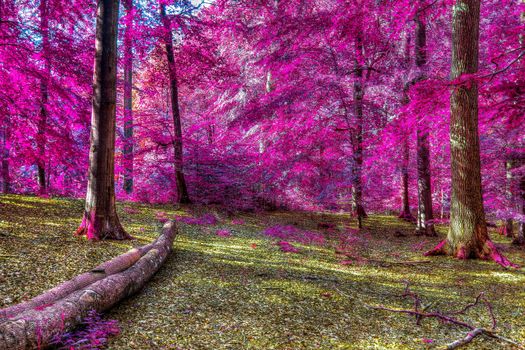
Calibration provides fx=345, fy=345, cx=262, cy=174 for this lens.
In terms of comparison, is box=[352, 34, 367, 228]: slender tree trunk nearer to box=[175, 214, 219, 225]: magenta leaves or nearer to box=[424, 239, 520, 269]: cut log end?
box=[424, 239, 520, 269]: cut log end

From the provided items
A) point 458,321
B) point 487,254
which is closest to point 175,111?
point 487,254

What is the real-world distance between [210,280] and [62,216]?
408 centimetres

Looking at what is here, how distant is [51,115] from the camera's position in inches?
311

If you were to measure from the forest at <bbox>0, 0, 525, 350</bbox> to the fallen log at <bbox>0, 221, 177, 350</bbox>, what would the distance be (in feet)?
0.05

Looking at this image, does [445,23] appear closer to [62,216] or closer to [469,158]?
[469,158]

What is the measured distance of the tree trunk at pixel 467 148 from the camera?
20.0 ft

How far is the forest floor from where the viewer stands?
115 inches

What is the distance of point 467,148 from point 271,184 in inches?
285

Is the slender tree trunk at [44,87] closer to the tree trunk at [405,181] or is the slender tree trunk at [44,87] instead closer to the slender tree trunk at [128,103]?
the slender tree trunk at [128,103]

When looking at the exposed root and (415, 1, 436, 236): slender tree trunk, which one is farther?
(415, 1, 436, 236): slender tree trunk

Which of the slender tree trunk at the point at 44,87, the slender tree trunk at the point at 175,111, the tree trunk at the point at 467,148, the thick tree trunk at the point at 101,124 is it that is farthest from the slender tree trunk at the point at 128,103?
the tree trunk at the point at 467,148

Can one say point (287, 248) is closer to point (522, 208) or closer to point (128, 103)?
point (522, 208)

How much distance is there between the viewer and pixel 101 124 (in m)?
5.50

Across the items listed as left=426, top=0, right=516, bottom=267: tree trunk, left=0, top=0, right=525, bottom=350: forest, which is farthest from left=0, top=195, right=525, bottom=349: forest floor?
left=426, top=0, right=516, bottom=267: tree trunk
